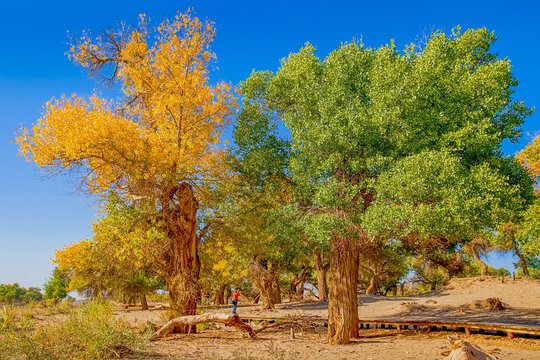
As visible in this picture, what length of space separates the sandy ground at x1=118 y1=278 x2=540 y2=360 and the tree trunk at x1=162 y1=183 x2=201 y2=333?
121cm

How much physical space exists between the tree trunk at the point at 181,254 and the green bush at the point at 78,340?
4.97 m

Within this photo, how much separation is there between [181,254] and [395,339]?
8.95 m

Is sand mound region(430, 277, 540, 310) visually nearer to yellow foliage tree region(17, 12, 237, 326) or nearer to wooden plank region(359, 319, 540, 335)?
wooden plank region(359, 319, 540, 335)

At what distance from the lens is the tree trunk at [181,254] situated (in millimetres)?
15805

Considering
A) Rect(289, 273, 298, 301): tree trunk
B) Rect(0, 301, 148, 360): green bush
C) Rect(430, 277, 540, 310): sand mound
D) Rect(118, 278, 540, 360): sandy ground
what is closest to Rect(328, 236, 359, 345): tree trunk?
Rect(118, 278, 540, 360): sandy ground

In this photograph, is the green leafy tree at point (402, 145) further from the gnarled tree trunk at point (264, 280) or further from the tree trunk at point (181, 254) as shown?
the gnarled tree trunk at point (264, 280)

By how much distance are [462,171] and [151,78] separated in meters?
12.0

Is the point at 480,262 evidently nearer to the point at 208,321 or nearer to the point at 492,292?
the point at 492,292

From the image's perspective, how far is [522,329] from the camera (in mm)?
13727

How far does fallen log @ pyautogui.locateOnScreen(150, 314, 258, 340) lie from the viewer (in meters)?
13.4

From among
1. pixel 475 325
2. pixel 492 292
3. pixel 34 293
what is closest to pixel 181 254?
pixel 475 325

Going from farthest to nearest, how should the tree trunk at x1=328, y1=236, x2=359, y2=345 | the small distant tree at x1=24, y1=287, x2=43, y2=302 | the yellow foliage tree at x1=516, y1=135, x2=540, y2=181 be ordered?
1. the small distant tree at x1=24, y1=287, x2=43, y2=302
2. the yellow foliage tree at x1=516, y1=135, x2=540, y2=181
3. the tree trunk at x1=328, y1=236, x2=359, y2=345

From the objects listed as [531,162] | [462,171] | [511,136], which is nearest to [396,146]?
[462,171]

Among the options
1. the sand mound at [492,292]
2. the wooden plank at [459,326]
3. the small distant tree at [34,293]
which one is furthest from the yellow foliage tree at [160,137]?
the small distant tree at [34,293]
